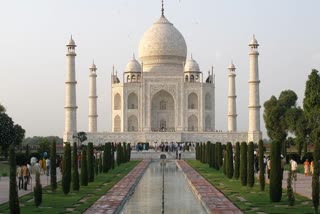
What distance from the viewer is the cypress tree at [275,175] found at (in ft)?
37.8

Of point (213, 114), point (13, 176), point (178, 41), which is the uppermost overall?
point (178, 41)

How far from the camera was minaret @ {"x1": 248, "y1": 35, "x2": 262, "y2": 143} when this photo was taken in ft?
123

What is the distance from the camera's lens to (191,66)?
4316cm

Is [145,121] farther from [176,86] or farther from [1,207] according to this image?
[1,207]

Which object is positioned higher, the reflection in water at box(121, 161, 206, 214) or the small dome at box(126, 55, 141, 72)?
the small dome at box(126, 55, 141, 72)

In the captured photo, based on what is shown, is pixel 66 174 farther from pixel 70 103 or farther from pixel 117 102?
pixel 117 102

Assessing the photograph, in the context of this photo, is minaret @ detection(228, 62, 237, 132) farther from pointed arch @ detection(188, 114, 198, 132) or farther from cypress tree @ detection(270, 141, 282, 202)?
cypress tree @ detection(270, 141, 282, 202)

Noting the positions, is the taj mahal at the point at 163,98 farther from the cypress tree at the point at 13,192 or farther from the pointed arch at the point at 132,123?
the cypress tree at the point at 13,192

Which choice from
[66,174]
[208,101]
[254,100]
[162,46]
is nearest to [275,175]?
[66,174]

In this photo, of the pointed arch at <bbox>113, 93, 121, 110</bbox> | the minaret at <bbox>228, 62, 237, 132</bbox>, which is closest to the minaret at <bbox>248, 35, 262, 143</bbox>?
the minaret at <bbox>228, 62, 237, 132</bbox>

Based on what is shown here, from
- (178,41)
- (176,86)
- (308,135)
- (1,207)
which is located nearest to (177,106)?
(176,86)

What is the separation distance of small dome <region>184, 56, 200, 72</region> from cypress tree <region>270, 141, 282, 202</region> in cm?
3121

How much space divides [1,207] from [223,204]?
387 centimetres

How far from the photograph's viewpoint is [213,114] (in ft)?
139
